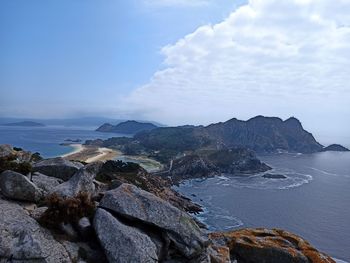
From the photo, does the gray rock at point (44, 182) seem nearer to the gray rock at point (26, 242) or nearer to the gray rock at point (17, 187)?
the gray rock at point (17, 187)

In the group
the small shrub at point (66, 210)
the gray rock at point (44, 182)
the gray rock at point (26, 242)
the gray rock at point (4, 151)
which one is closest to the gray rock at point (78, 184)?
the gray rock at point (44, 182)

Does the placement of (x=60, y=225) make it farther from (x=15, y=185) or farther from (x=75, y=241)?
(x=15, y=185)

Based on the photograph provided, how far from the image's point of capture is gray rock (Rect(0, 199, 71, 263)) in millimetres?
12242

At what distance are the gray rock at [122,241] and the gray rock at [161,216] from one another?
69 centimetres

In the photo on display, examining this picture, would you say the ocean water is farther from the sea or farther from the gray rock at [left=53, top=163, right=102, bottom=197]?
the gray rock at [left=53, top=163, right=102, bottom=197]

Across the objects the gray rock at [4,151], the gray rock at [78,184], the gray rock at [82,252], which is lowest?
the gray rock at [82,252]

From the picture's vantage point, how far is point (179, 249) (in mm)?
15109

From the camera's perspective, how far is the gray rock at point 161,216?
15094mm

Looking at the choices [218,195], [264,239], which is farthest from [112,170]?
[264,239]

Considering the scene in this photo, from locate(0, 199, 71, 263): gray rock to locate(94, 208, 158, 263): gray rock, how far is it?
1.53 metres

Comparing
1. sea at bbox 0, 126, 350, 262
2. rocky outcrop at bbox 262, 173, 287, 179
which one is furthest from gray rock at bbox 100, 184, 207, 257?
rocky outcrop at bbox 262, 173, 287, 179

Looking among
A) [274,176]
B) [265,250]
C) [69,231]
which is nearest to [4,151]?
[69,231]

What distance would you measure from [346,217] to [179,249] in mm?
92625

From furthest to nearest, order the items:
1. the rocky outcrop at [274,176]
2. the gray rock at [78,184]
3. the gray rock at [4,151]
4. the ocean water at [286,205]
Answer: the rocky outcrop at [274,176] < the ocean water at [286,205] < the gray rock at [4,151] < the gray rock at [78,184]
